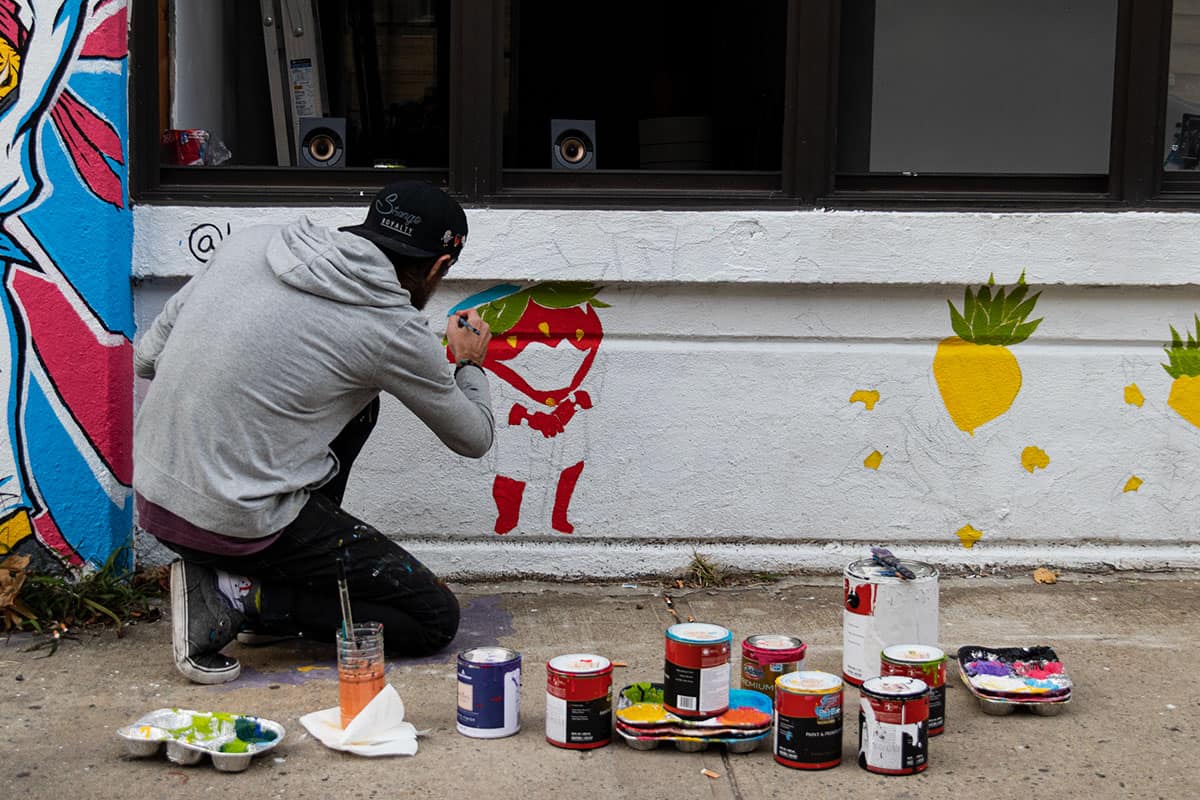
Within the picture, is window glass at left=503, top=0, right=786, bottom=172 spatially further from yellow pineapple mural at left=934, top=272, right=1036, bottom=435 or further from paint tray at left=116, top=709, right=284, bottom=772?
paint tray at left=116, top=709, right=284, bottom=772

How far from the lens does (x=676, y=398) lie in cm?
477

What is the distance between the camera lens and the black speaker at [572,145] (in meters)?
4.97

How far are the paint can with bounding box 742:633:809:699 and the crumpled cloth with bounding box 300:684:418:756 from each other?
864 mm

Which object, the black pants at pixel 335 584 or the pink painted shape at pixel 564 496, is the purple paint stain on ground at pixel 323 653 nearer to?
the black pants at pixel 335 584

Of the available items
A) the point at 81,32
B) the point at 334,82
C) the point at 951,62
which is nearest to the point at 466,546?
the point at 334,82

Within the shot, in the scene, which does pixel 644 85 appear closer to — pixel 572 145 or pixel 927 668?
pixel 572 145

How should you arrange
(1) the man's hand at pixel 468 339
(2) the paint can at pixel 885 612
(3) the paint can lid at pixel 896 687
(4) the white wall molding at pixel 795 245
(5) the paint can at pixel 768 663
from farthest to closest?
(4) the white wall molding at pixel 795 245 < (1) the man's hand at pixel 468 339 < (2) the paint can at pixel 885 612 < (5) the paint can at pixel 768 663 < (3) the paint can lid at pixel 896 687

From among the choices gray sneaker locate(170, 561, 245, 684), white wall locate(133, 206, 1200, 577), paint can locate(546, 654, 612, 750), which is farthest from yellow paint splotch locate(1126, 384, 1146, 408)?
gray sneaker locate(170, 561, 245, 684)

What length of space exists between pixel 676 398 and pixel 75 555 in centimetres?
209

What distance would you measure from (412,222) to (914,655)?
69.3 inches

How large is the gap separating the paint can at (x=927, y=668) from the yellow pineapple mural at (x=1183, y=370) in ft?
6.59

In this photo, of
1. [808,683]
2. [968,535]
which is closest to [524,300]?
[968,535]

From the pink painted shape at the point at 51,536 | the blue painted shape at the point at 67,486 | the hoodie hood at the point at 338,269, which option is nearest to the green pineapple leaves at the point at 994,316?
the hoodie hood at the point at 338,269

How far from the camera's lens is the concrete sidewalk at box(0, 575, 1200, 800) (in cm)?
308
